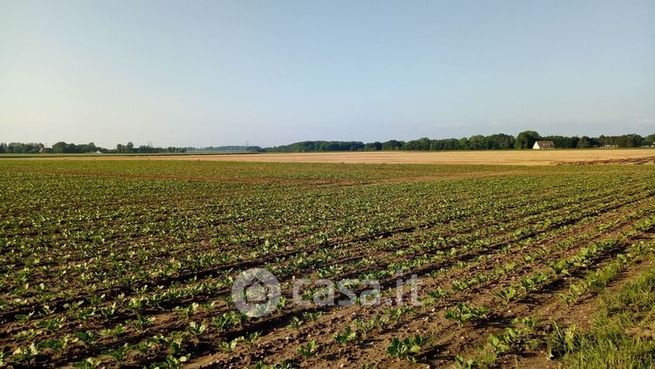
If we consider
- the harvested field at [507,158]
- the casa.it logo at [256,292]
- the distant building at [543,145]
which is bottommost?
the casa.it logo at [256,292]

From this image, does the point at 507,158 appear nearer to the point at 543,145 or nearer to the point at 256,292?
the point at 543,145

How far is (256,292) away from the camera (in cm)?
843

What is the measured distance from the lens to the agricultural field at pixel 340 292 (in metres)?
5.59

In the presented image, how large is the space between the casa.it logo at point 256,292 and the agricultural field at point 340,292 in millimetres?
188

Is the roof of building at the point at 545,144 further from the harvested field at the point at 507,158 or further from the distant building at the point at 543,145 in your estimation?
the harvested field at the point at 507,158

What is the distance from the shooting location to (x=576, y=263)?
9.33 metres

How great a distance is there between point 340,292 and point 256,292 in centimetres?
169

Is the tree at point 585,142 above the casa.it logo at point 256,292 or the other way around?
above

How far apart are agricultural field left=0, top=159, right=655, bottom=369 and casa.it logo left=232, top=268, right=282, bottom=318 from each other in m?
0.19

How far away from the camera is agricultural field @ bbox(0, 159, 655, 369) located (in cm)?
559

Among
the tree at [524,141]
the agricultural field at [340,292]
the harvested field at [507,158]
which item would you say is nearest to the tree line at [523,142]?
the tree at [524,141]

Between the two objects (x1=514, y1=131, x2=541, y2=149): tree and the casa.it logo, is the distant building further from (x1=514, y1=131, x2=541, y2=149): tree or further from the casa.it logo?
the casa.it logo

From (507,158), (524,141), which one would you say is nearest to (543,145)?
(524,141)

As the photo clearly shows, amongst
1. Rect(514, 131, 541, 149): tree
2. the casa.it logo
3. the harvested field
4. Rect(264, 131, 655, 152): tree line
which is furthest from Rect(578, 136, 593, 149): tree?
the casa.it logo
